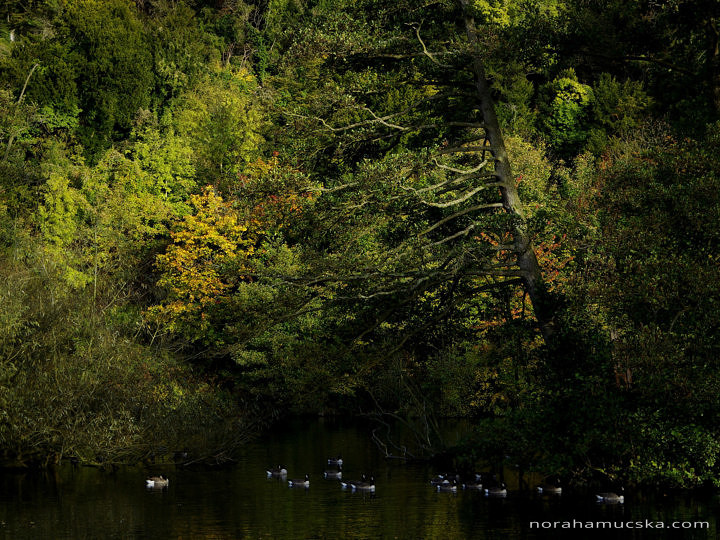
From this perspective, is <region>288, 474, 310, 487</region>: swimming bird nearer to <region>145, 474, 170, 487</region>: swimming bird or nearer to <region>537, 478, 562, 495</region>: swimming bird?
<region>145, 474, 170, 487</region>: swimming bird

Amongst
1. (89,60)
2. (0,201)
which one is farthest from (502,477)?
(89,60)

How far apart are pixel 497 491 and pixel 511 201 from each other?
23.9 feet

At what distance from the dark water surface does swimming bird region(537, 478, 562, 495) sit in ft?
0.73

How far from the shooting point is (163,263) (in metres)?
43.8

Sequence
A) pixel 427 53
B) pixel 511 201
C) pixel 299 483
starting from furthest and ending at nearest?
pixel 299 483, pixel 511 201, pixel 427 53

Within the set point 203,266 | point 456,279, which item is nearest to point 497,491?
point 456,279

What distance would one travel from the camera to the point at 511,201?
2341cm

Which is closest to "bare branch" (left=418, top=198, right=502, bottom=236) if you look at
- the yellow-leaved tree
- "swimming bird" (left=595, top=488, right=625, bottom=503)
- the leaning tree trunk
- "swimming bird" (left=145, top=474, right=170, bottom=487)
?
the leaning tree trunk

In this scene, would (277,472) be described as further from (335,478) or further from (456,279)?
(456,279)

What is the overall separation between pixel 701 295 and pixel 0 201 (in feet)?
114

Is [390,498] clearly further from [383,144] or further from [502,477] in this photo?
[383,144]

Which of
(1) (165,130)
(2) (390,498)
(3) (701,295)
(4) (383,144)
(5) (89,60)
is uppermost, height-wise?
(5) (89,60)

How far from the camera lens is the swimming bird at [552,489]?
74.5 ft

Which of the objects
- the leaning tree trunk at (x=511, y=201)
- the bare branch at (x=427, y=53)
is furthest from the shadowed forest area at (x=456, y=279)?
the bare branch at (x=427, y=53)
